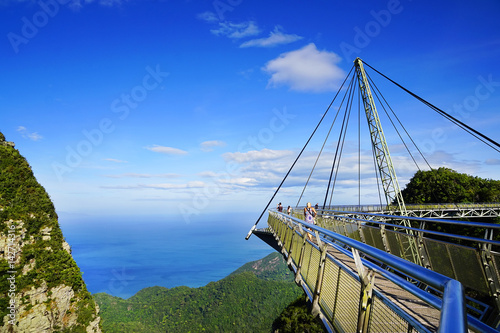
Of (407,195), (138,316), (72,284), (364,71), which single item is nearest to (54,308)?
(72,284)

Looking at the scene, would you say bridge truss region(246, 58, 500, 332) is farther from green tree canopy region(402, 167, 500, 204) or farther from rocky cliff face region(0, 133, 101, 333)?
green tree canopy region(402, 167, 500, 204)

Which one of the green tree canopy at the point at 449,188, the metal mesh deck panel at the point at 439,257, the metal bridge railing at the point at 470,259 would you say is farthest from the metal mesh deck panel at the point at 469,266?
the green tree canopy at the point at 449,188

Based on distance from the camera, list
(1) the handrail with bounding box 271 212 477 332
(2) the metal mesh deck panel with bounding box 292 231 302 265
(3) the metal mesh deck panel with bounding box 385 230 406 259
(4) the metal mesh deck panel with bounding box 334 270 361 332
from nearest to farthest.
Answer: (1) the handrail with bounding box 271 212 477 332 → (4) the metal mesh deck panel with bounding box 334 270 361 332 → (3) the metal mesh deck panel with bounding box 385 230 406 259 → (2) the metal mesh deck panel with bounding box 292 231 302 265

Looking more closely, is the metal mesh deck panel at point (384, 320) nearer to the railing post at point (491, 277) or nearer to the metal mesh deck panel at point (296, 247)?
the railing post at point (491, 277)

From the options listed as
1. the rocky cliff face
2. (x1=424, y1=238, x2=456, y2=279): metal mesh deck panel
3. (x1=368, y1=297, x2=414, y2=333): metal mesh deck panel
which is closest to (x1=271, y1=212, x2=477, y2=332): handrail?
(x1=368, y1=297, x2=414, y2=333): metal mesh deck panel

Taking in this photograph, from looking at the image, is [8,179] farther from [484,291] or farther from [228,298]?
[228,298]

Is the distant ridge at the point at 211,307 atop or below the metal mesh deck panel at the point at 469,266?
below
